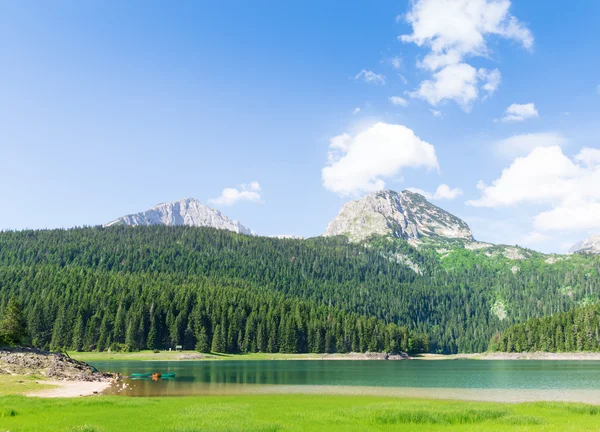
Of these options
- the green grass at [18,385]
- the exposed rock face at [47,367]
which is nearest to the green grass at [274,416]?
the green grass at [18,385]

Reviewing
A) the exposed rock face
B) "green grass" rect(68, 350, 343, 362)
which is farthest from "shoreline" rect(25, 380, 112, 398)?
"green grass" rect(68, 350, 343, 362)

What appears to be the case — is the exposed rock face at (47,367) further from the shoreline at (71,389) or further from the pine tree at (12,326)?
the pine tree at (12,326)

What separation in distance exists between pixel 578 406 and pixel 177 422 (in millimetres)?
40824

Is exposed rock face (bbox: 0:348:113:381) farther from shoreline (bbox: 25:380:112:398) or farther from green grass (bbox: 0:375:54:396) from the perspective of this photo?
shoreline (bbox: 25:380:112:398)

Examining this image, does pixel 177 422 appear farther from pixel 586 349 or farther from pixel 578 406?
pixel 586 349

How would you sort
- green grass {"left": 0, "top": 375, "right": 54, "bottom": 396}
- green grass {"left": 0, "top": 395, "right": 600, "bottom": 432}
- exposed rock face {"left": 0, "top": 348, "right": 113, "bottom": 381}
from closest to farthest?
green grass {"left": 0, "top": 395, "right": 600, "bottom": 432} < green grass {"left": 0, "top": 375, "right": 54, "bottom": 396} < exposed rock face {"left": 0, "top": 348, "right": 113, "bottom": 381}

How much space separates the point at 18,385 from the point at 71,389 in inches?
257

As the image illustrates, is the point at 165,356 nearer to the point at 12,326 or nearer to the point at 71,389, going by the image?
the point at 12,326

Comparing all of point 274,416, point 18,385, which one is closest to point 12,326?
point 18,385

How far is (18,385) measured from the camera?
62781 millimetres

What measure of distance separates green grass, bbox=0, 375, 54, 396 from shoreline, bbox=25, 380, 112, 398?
133 centimetres

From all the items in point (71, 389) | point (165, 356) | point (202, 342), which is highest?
point (71, 389)

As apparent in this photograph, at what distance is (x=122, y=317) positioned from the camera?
Answer: 186m

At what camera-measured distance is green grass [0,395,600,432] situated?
36094 mm
